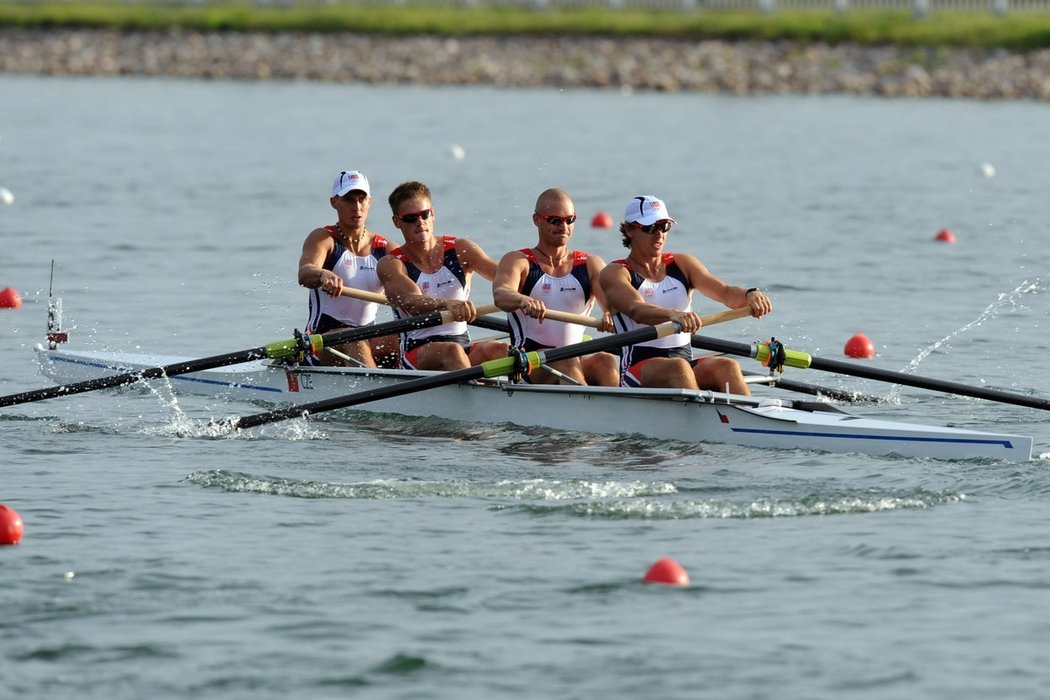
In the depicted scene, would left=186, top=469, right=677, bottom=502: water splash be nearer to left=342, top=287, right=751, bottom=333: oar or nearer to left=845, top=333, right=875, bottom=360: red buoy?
left=342, top=287, right=751, bottom=333: oar

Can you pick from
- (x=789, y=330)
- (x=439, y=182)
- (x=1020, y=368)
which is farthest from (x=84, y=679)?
(x=439, y=182)

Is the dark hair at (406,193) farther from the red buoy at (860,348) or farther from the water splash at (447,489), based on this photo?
the red buoy at (860,348)

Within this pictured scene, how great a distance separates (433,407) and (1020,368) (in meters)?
4.19

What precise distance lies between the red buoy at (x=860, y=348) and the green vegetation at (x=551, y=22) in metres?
23.8

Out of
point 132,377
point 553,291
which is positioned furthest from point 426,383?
point 132,377

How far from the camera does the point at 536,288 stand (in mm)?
10312

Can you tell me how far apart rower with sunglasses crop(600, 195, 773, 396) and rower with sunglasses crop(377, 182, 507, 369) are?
3.13 feet

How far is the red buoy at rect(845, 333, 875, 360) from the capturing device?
12797 mm

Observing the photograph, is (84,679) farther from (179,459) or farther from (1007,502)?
(1007,502)

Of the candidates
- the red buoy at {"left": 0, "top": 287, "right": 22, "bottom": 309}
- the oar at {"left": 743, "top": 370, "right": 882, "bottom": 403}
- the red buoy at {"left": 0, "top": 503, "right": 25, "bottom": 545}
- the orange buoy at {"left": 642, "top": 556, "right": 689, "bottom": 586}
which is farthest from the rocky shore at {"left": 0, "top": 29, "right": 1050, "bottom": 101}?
the red buoy at {"left": 0, "top": 503, "right": 25, "bottom": 545}

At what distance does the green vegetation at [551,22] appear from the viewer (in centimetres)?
3566

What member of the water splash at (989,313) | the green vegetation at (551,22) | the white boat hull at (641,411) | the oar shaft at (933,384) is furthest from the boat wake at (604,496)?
the green vegetation at (551,22)

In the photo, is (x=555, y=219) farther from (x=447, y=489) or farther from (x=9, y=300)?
(x=9, y=300)

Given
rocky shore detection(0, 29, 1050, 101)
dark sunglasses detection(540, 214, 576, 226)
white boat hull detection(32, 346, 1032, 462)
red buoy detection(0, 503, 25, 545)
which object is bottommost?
red buoy detection(0, 503, 25, 545)
